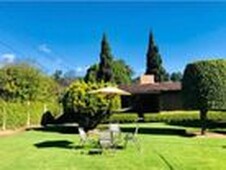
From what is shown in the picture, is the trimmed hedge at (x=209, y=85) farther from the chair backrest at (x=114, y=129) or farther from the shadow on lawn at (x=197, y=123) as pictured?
the chair backrest at (x=114, y=129)

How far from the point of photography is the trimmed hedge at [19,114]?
32.2 m

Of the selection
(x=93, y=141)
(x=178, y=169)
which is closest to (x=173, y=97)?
(x=93, y=141)

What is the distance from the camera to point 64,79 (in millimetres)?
107688

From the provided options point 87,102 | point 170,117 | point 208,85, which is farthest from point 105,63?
point 208,85

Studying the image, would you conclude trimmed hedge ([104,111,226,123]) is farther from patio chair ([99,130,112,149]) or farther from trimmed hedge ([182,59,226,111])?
patio chair ([99,130,112,149])

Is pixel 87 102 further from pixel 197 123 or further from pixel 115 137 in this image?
pixel 197 123

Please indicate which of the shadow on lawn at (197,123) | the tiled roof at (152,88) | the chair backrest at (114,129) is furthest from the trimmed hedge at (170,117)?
the chair backrest at (114,129)

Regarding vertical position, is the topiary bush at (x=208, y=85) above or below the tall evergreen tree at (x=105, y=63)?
below

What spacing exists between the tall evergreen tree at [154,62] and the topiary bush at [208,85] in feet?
151

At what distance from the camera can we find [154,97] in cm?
5022

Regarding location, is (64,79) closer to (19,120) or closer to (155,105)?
(155,105)

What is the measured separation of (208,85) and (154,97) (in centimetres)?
2456

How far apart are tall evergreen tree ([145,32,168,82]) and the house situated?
2042 centimetres

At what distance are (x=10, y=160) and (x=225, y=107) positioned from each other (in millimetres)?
15203
